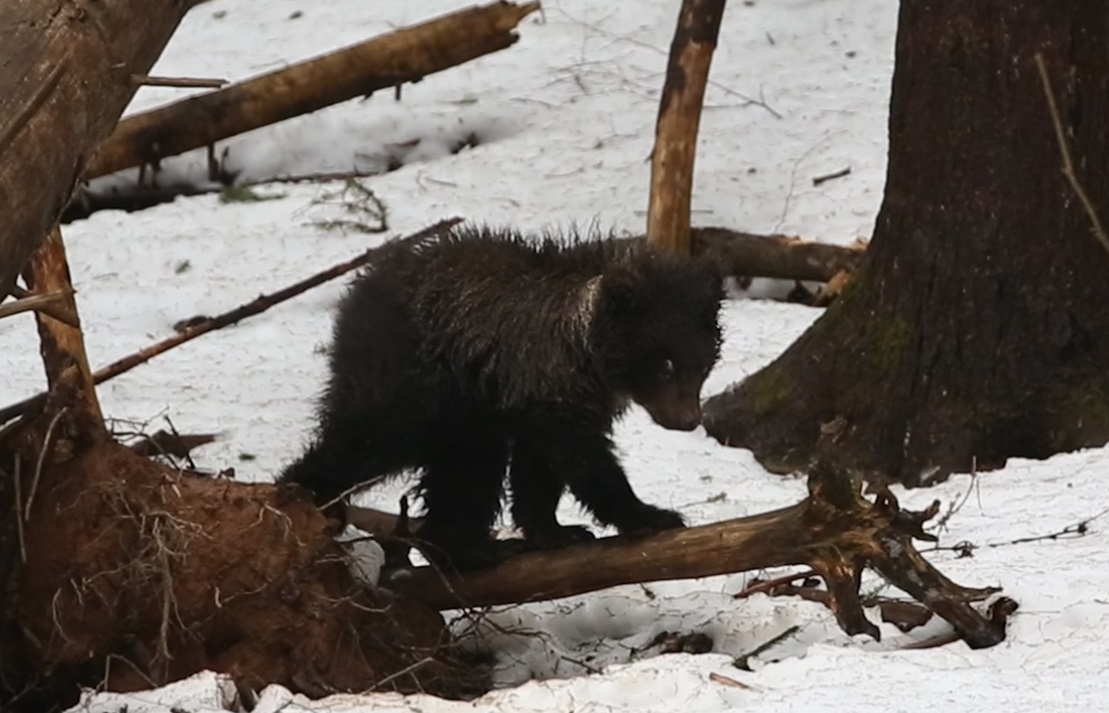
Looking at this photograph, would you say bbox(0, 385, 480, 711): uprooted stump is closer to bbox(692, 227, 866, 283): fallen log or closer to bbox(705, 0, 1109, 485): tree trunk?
bbox(705, 0, 1109, 485): tree trunk

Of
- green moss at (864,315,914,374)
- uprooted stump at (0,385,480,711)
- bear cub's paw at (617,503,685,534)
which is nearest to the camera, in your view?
uprooted stump at (0,385,480,711)

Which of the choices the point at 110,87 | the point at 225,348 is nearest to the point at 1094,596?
the point at 110,87

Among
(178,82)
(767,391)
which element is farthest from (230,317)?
(178,82)

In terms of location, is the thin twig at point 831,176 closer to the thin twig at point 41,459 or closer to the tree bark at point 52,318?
the tree bark at point 52,318

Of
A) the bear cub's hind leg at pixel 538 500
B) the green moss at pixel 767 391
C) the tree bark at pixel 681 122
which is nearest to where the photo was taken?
the bear cub's hind leg at pixel 538 500

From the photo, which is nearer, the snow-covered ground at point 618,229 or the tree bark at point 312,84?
the snow-covered ground at point 618,229

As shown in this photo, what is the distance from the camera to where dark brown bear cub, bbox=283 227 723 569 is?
5.82m

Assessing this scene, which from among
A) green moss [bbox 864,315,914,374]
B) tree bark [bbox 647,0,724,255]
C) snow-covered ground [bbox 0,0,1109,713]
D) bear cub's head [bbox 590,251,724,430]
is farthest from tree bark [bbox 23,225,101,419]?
tree bark [bbox 647,0,724,255]

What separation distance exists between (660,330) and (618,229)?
5.52 meters

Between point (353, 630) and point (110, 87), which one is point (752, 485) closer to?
point (353, 630)

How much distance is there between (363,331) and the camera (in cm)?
595

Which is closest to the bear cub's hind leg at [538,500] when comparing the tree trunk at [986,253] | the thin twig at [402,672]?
the thin twig at [402,672]

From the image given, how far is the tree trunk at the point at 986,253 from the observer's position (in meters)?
7.20

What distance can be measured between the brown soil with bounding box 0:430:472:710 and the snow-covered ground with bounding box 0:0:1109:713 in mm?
260
